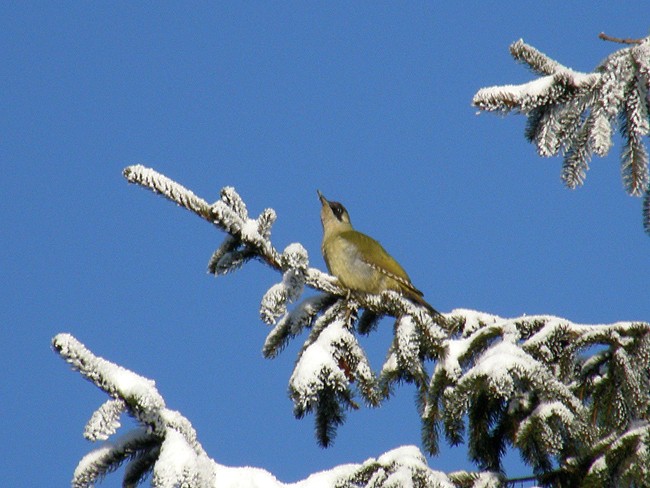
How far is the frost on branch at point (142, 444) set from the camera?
251 centimetres

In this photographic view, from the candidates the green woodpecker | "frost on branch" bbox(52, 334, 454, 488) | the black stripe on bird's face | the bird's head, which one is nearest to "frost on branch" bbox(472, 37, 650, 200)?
"frost on branch" bbox(52, 334, 454, 488)

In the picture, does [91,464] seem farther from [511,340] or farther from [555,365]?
[555,365]

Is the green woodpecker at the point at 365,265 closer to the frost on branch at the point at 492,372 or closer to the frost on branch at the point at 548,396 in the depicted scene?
the frost on branch at the point at 492,372

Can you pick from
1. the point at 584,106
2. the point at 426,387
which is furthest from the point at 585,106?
the point at 426,387

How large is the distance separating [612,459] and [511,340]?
63cm

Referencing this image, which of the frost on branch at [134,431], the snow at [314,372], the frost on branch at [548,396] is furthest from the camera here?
the snow at [314,372]

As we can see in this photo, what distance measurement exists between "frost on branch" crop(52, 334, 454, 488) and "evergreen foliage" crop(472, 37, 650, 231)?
1.46 meters

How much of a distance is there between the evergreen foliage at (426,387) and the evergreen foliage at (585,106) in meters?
0.69

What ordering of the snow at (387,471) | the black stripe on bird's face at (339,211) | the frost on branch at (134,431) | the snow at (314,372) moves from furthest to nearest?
the black stripe on bird's face at (339,211) < the snow at (314,372) < the snow at (387,471) < the frost on branch at (134,431)

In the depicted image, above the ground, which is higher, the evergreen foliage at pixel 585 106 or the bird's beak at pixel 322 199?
the bird's beak at pixel 322 199

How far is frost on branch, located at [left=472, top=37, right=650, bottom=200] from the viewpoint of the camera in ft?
11.1

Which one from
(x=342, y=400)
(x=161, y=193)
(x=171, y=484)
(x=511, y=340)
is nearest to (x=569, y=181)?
(x=511, y=340)

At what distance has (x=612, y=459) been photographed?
3309 millimetres

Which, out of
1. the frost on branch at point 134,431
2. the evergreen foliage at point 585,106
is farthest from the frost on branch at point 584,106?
the frost on branch at point 134,431
